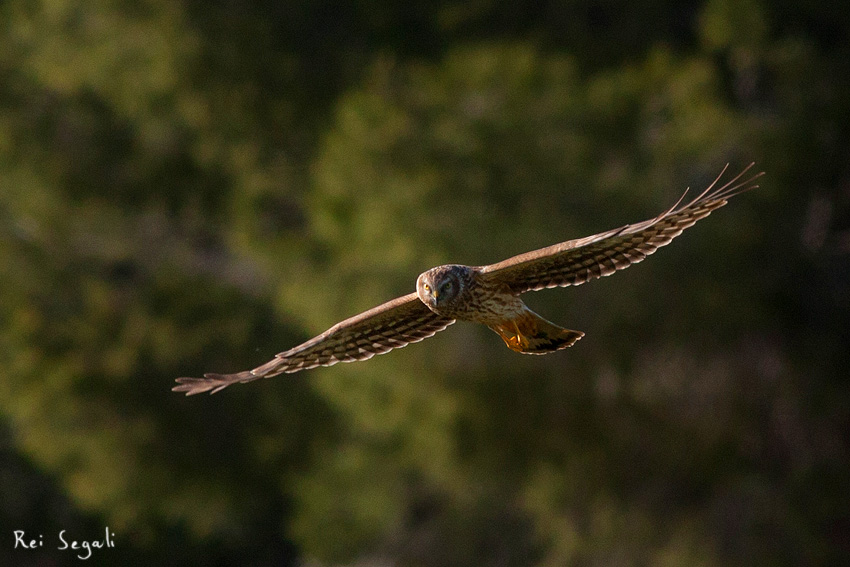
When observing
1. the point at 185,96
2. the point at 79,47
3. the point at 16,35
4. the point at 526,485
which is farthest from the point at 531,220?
the point at 16,35

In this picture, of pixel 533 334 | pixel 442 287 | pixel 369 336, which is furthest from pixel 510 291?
pixel 369 336

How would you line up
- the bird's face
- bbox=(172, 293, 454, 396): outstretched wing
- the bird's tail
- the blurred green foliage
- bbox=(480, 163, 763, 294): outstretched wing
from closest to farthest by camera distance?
bbox=(480, 163, 763, 294): outstretched wing
the bird's face
the bird's tail
bbox=(172, 293, 454, 396): outstretched wing
the blurred green foliage

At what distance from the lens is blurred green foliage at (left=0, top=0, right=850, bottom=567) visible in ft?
46.1

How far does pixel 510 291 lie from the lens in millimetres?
6523

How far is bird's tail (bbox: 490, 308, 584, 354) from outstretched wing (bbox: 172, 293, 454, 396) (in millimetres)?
454

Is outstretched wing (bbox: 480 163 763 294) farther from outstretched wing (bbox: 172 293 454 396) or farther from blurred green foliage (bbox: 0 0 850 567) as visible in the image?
blurred green foliage (bbox: 0 0 850 567)

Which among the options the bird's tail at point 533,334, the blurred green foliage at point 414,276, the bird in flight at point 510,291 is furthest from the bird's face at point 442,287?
the blurred green foliage at point 414,276

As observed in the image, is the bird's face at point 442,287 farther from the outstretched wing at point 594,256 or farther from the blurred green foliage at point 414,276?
the blurred green foliage at point 414,276

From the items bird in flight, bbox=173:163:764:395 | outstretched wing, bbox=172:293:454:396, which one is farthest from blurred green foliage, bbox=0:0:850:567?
bird in flight, bbox=173:163:764:395

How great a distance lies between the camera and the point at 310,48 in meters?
20.5

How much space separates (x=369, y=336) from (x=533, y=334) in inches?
34.9

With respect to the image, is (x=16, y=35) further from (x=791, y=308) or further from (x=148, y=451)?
(x=791, y=308)

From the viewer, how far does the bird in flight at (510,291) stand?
614cm

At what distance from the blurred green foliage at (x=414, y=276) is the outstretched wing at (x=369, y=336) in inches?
249
